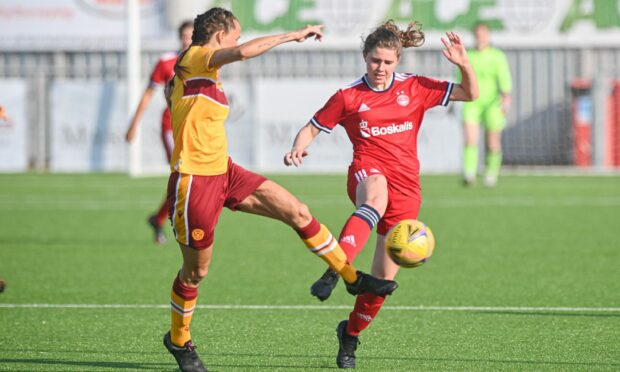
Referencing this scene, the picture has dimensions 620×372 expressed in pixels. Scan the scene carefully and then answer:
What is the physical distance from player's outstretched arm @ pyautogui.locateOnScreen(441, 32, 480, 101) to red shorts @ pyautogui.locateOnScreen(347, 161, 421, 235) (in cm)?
65

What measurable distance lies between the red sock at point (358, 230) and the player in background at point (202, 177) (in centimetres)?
12

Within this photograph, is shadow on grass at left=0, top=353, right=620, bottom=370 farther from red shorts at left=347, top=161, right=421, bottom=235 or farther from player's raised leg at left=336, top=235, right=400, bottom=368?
red shorts at left=347, top=161, right=421, bottom=235

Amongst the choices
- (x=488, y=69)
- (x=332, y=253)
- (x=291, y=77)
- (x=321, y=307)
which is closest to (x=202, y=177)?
(x=332, y=253)

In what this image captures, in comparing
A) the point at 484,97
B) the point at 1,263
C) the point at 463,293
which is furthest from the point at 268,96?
the point at 463,293

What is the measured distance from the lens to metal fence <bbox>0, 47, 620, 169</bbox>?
2947cm

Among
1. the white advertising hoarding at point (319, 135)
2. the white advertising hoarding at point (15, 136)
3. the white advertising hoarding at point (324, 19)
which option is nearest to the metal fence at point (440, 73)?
the white advertising hoarding at point (324, 19)

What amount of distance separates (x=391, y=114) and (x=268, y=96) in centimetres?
1991

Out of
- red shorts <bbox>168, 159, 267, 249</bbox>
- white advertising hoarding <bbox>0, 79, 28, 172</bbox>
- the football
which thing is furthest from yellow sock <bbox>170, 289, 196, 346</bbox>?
white advertising hoarding <bbox>0, 79, 28, 172</bbox>

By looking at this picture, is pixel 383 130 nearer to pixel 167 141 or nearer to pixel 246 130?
pixel 167 141

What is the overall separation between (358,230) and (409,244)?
392mm

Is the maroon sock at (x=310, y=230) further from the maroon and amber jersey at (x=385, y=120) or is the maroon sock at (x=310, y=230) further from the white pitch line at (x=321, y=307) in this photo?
the white pitch line at (x=321, y=307)

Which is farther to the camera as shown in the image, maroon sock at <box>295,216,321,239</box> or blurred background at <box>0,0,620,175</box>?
blurred background at <box>0,0,620,175</box>

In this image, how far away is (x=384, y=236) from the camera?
264 inches

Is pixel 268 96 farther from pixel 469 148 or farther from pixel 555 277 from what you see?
pixel 555 277
